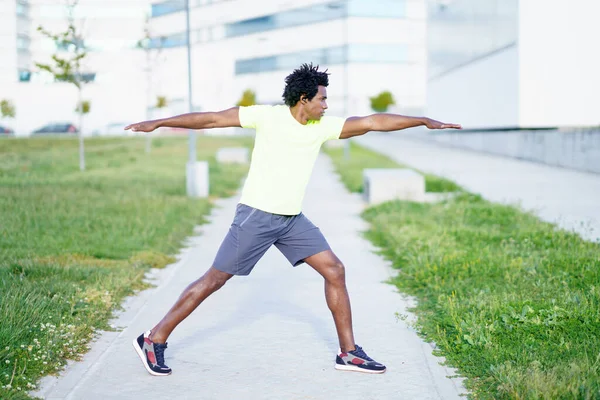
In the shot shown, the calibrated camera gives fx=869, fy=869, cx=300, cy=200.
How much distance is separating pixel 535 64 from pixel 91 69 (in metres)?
49.8

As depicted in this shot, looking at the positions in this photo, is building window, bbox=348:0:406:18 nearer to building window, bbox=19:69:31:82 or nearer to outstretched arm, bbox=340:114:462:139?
building window, bbox=19:69:31:82

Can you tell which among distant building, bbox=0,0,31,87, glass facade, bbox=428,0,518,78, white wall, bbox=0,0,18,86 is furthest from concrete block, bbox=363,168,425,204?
white wall, bbox=0,0,18,86

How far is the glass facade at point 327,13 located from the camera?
232ft

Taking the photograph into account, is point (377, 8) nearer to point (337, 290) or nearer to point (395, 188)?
point (395, 188)

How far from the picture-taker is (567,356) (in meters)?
5.29

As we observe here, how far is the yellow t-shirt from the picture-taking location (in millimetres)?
5262

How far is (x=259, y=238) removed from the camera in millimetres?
5367

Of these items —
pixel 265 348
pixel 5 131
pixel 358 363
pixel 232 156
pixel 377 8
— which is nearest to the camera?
pixel 358 363

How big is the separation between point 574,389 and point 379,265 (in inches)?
206

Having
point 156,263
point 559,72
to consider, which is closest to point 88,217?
point 156,263

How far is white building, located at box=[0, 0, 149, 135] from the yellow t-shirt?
224 feet

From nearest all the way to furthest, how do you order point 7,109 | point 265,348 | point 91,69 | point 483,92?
point 265,348 → point 483,92 → point 7,109 → point 91,69

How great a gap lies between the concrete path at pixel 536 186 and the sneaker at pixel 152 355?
20.0 feet

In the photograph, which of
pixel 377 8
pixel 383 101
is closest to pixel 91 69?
pixel 377 8
